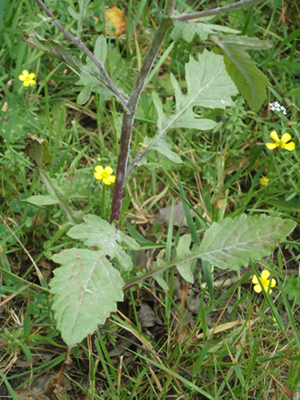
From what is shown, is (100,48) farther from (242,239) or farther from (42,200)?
(242,239)

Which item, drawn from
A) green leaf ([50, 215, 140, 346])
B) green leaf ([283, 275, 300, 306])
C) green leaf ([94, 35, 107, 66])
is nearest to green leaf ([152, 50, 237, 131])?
green leaf ([94, 35, 107, 66])

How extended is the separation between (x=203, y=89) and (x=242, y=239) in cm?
88

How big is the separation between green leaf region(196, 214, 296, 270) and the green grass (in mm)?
161

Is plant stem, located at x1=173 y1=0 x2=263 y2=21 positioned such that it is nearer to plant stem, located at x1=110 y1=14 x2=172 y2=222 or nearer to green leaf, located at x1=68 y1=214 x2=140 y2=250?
plant stem, located at x1=110 y1=14 x2=172 y2=222

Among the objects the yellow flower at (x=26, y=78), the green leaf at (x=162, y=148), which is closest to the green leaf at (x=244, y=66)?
the green leaf at (x=162, y=148)

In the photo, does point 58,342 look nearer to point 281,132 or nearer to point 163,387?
point 163,387

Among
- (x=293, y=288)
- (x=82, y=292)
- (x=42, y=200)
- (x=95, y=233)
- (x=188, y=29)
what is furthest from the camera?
(x=293, y=288)

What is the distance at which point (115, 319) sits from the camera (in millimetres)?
2080

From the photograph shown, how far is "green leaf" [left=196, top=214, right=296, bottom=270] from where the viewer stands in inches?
69.1

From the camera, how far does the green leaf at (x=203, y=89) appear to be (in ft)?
6.77

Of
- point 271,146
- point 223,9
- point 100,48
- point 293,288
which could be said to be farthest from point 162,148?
point 293,288

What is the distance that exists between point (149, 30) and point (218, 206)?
5.45 feet

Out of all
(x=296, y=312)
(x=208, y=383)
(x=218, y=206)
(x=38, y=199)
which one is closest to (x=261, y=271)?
(x=296, y=312)

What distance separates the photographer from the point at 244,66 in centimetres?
185
